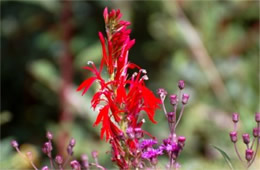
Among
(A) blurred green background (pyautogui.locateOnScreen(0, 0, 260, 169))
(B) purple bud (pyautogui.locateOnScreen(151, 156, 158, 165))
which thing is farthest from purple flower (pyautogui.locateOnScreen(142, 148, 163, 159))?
(A) blurred green background (pyautogui.locateOnScreen(0, 0, 260, 169))

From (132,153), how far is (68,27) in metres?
2.52

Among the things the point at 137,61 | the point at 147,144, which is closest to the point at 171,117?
the point at 147,144

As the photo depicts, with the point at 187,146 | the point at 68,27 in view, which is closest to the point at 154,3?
the point at 68,27

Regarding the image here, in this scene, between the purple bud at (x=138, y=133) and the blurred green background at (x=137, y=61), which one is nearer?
the purple bud at (x=138, y=133)

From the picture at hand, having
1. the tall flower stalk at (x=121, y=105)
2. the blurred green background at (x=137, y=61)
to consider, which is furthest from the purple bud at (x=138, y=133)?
the blurred green background at (x=137, y=61)

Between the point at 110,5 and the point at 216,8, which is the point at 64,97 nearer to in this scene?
the point at 110,5

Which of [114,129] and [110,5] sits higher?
[110,5]

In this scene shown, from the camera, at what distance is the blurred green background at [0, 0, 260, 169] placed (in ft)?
11.4

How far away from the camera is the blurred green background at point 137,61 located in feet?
11.4

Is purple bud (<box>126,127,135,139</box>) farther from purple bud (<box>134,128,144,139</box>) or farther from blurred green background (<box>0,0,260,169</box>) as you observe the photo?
blurred green background (<box>0,0,260,169</box>)

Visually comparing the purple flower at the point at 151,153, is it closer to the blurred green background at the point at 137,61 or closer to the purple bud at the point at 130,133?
the purple bud at the point at 130,133

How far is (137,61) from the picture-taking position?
12.9ft

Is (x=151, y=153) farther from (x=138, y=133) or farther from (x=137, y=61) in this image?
(x=137, y=61)

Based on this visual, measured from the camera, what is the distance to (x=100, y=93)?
40.0 inches
